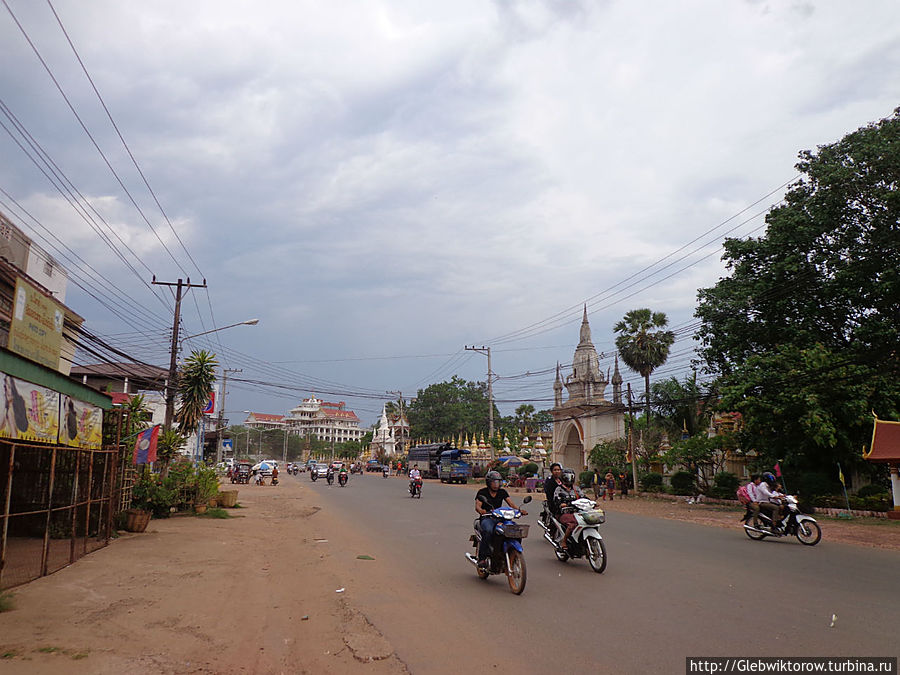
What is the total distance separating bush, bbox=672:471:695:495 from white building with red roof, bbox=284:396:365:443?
148 meters

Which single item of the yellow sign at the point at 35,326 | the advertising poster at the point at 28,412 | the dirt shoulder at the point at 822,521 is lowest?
the dirt shoulder at the point at 822,521

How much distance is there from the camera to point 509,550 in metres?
7.79

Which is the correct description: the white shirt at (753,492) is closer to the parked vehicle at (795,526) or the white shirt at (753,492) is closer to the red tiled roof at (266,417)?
the parked vehicle at (795,526)

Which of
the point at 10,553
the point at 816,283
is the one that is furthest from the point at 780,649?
the point at 816,283

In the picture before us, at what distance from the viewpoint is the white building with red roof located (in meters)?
178

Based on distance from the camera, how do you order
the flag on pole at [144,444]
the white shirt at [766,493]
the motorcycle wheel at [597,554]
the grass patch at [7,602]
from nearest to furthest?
the grass patch at [7,602]
the motorcycle wheel at [597,554]
the white shirt at [766,493]
the flag on pole at [144,444]

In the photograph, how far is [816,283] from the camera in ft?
85.6

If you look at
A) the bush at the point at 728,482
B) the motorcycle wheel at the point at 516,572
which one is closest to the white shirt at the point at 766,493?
the motorcycle wheel at the point at 516,572

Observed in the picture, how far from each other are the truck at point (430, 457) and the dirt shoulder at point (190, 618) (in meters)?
48.2

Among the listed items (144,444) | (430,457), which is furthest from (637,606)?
(430,457)

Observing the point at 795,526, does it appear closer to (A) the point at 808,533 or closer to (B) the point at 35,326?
(A) the point at 808,533

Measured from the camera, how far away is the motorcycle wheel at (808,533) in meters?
12.6

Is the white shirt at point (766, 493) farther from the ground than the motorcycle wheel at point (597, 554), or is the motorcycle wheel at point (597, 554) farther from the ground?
the white shirt at point (766, 493)

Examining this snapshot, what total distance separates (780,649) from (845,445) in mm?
20727
